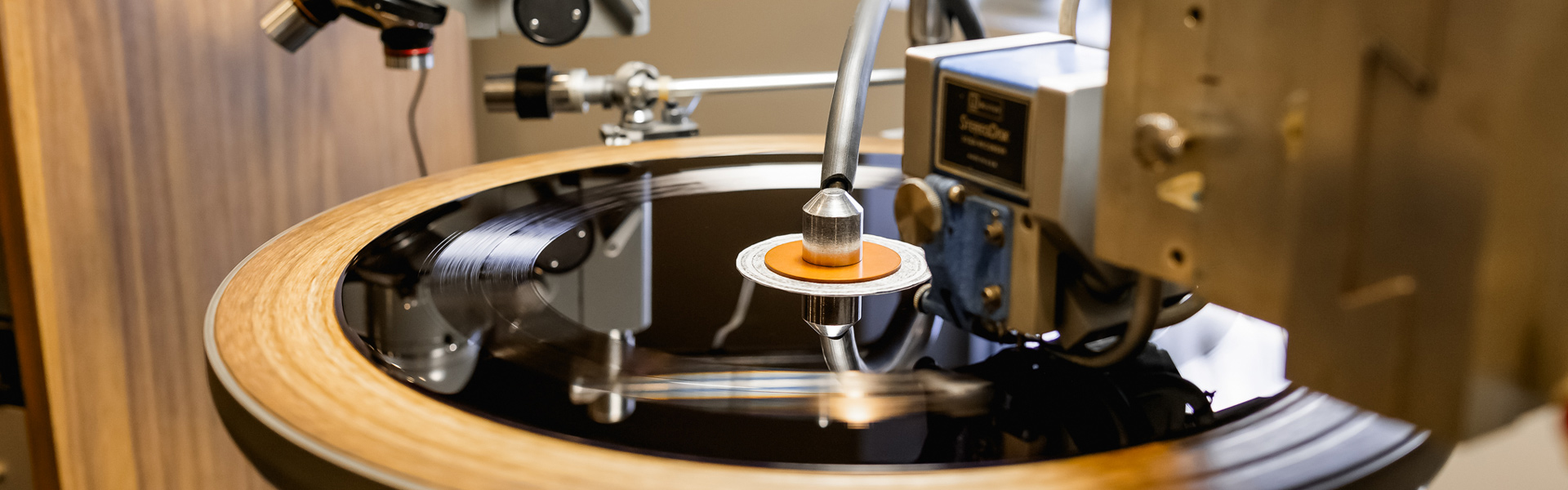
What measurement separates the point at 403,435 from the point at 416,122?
1.25 m

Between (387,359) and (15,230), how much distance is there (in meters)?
0.65

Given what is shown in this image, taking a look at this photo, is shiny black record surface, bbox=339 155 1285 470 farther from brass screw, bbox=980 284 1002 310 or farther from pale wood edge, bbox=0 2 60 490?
pale wood edge, bbox=0 2 60 490

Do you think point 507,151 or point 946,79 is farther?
point 507,151

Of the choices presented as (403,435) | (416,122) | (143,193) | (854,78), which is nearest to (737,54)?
(416,122)

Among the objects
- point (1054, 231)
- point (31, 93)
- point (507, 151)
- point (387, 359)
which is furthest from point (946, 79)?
point (507, 151)

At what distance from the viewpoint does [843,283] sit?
0.79 metres

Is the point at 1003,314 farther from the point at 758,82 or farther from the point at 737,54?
the point at 737,54

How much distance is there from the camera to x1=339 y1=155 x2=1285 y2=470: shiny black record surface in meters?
0.54

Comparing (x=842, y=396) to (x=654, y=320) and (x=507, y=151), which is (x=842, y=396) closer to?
(x=654, y=320)

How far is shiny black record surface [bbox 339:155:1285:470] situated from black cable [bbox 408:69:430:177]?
746 millimetres

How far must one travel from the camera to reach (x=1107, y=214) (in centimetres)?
53

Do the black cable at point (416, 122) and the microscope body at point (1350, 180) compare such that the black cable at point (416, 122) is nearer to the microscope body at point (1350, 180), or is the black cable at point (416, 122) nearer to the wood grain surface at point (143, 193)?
the wood grain surface at point (143, 193)

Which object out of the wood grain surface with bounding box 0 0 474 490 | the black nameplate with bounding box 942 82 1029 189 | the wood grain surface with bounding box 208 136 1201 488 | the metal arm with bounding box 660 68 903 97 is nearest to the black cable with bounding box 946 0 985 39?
the metal arm with bounding box 660 68 903 97

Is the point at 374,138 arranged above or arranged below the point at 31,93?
below
